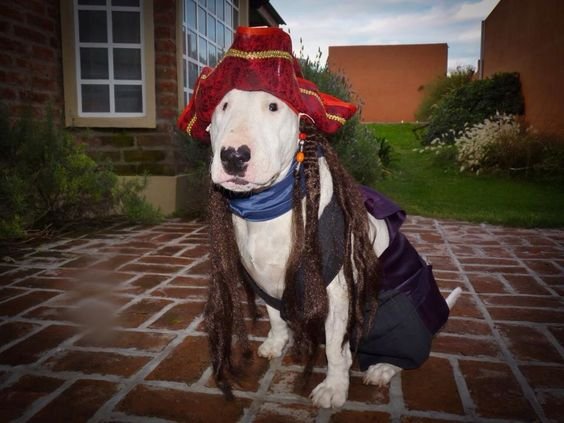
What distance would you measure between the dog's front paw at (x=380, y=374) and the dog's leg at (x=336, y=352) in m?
0.19

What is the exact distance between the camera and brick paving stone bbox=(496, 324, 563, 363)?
2.43 metres

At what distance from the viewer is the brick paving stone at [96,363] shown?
2277 mm

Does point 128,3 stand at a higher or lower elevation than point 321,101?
higher

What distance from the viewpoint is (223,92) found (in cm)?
172

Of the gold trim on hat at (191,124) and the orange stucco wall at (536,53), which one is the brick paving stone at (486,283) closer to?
the gold trim on hat at (191,124)

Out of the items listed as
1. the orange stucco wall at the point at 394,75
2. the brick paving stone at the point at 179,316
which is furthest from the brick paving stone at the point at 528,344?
the orange stucco wall at the point at 394,75

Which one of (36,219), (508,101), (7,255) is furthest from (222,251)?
(508,101)

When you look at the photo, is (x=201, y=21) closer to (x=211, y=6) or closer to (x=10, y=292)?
(x=211, y=6)

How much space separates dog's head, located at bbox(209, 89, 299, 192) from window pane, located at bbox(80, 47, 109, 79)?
200 inches

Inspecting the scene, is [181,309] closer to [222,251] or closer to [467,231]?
[222,251]

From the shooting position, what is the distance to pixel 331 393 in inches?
78.4

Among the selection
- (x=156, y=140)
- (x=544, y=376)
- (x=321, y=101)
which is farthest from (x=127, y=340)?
(x=156, y=140)

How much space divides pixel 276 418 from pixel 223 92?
1297 millimetres

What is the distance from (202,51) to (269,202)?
20.3 feet
